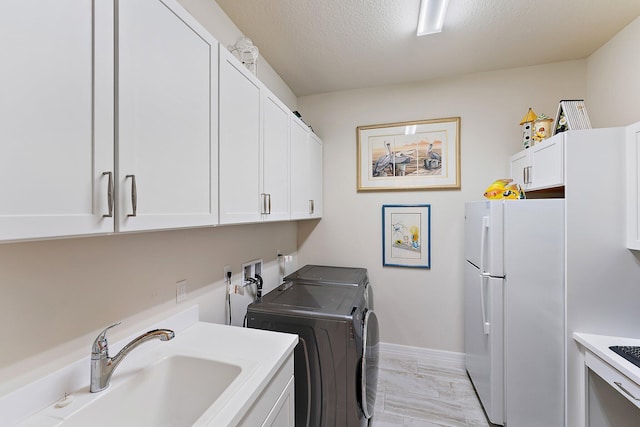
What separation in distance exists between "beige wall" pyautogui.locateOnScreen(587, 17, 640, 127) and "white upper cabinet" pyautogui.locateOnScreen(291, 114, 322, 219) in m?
2.35

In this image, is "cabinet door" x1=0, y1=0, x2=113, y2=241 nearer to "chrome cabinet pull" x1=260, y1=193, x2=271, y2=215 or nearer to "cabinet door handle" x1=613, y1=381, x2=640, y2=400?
"chrome cabinet pull" x1=260, y1=193, x2=271, y2=215

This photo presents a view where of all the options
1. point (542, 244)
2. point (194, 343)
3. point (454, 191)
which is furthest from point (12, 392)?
point (454, 191)

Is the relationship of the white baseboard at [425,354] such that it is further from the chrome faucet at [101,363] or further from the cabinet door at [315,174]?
the chrome faucet at [101,363]

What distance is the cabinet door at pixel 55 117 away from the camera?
0.56 m

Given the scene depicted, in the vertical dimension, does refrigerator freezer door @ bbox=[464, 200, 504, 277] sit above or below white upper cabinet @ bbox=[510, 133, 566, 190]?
below

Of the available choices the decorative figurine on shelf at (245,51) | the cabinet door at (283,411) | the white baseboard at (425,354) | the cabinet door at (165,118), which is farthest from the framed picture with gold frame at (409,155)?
the cabinet door at (283,411)

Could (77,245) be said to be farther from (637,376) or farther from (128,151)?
(637,376)

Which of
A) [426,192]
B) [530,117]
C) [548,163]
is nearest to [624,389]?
[548,163]

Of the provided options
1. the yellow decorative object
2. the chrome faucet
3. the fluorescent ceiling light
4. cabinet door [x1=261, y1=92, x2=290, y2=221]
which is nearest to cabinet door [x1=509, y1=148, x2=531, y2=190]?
the yellow decorative object

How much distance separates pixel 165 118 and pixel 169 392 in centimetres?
106

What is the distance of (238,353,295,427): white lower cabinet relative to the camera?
0.94m

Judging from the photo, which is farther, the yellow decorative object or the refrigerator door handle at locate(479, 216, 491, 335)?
the yellow decorative object

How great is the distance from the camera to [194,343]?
1231 millimetres

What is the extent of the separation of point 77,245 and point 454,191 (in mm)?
2733
